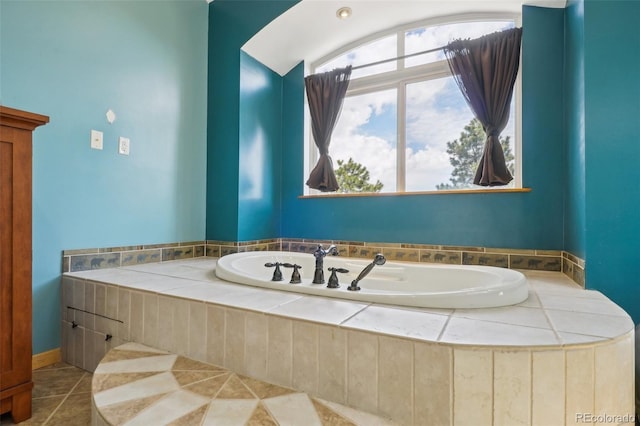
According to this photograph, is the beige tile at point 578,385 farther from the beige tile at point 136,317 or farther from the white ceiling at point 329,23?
the white ceiling at point 329,23

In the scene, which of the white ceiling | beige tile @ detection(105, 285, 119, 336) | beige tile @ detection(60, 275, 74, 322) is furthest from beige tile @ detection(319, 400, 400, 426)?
the white ceiling

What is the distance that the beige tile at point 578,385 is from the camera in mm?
758

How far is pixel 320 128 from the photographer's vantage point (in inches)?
109

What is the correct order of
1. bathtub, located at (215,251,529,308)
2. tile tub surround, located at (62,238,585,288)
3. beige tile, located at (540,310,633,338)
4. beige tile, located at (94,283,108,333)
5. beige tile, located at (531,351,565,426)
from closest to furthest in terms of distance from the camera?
beige tile, located at (531,351,565,426)
beige tile, located at (540,310,633,338)
bathtub, located at (215,251,529,308)
beige tile, located at (94,283,108,333)
tile tub surround, located at (62,238,585,288)

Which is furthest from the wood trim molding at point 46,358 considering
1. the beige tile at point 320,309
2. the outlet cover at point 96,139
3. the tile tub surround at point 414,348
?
the beige tile at point 320,309

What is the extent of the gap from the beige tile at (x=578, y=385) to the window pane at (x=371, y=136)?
6.19 feet

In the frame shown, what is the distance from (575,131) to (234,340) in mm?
2075

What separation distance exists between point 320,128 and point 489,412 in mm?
2407

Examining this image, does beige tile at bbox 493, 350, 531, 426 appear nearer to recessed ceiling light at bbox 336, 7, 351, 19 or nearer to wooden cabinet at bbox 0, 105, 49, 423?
Answer: wooden cabinet at bbox 0, 105, 49, 423

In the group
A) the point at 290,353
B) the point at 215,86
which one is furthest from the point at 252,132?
the point at 290,353

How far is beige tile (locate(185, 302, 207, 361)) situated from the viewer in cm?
116

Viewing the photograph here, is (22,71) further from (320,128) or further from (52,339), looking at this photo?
(320,128)

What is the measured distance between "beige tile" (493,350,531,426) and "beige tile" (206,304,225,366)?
0.88 meters

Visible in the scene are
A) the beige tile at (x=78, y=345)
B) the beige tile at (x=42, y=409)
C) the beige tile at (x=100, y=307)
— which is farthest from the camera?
the beige tile at (x=78, y=345)
